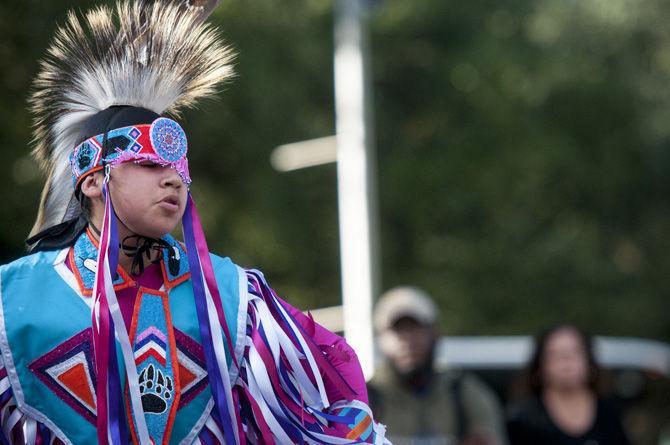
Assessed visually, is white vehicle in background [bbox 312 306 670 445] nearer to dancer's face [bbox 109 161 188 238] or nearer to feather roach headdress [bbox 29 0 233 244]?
feather roach headdress [bbox 29 0 233 244]

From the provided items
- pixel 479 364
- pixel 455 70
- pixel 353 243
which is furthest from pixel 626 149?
pixel 479 364

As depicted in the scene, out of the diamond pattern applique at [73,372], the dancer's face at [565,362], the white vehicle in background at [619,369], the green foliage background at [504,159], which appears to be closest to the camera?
the diamond pattern applique at [73,372]

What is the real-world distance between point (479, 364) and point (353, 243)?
8.92ft

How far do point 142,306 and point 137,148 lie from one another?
1.30 feet

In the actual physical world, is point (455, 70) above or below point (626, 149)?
above

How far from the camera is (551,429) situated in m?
6.14

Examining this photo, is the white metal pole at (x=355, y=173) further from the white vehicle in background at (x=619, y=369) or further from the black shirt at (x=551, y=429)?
the black shirt at (x=551, y=429)

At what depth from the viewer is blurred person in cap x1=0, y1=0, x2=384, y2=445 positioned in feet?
10.9

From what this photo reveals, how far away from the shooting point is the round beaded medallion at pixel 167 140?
135 inches

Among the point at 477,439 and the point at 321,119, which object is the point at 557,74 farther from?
the point at 477,439

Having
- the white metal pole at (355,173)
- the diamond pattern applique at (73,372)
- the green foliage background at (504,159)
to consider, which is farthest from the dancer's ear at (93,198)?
the green foliage background at (504,159)

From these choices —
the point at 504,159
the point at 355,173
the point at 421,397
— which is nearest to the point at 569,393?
the point at 421,397

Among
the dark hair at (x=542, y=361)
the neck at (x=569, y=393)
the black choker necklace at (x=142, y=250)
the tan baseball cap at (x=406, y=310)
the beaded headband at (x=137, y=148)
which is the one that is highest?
the beaded headband at (x=137, y=148)

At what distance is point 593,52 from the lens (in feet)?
64.7
